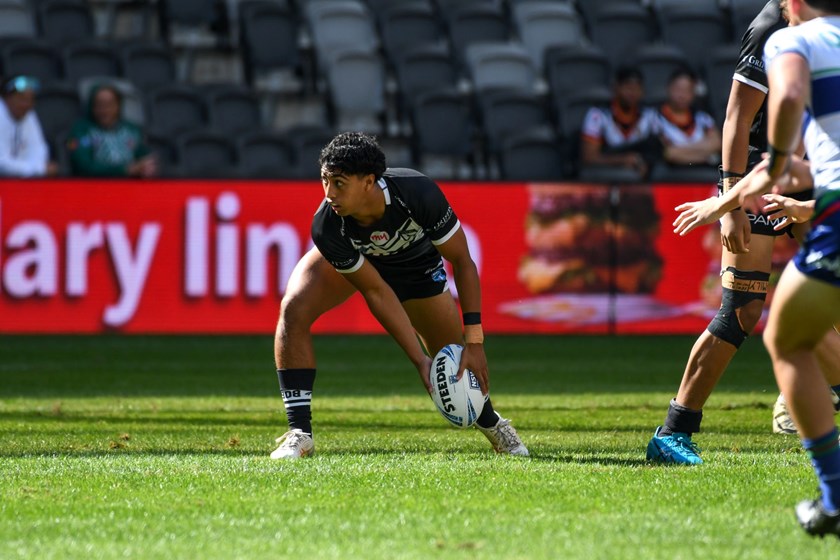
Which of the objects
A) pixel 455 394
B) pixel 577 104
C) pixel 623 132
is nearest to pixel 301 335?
pixel 455 394

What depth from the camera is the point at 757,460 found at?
689cm

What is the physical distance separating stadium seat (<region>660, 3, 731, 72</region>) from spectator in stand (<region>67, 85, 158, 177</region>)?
8940 millimetres

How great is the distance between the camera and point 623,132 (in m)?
16.6

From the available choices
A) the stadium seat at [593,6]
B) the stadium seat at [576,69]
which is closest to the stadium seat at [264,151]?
the stadium seat at [576,69]

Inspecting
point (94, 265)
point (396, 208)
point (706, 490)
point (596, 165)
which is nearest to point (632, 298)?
point (596, 165)

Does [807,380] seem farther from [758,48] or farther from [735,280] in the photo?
[758,48]

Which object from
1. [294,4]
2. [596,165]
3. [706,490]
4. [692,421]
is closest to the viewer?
[706,490]

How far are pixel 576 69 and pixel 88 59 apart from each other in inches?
256

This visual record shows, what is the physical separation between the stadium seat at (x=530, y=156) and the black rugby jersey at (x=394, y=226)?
10.2 m

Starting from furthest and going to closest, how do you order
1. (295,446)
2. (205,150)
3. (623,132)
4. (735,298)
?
(205,150)
(623,132)
(295,446)
(735,298)

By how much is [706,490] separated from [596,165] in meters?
10.8

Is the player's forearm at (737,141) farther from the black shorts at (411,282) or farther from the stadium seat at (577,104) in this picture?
the stadium seat at (577,104)

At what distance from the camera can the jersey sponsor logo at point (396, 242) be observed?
7.29 m

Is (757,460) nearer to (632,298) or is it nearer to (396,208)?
(396,208)
